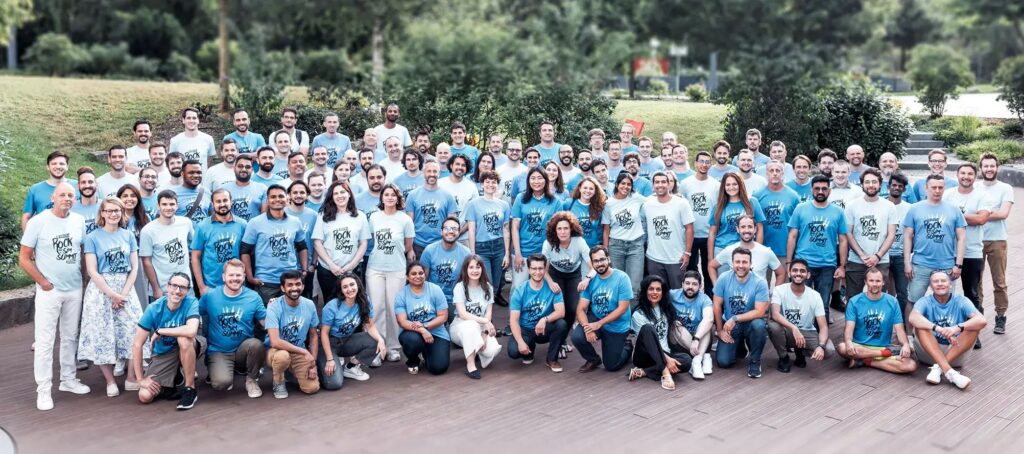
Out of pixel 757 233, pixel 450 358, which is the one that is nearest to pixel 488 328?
pixel 450 358

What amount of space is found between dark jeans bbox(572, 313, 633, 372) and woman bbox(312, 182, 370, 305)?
→ 2.19 m

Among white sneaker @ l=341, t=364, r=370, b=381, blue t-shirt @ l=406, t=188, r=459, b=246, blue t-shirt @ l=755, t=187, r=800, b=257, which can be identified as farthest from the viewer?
blue t-shirt @ l=406, t=188, r=459, b=246

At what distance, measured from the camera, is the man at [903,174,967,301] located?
8961 millimetres

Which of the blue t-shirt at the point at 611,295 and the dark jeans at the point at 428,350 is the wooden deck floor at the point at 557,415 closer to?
the dark jeans at the point at 428,350

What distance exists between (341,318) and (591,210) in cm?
285

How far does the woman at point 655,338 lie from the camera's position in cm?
812

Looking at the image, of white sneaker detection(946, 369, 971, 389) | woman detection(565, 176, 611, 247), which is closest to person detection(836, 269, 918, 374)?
white sneaker detection(946, 369, 971, 389)

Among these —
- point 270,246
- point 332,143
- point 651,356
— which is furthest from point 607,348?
point 332,143

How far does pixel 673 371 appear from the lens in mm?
8109

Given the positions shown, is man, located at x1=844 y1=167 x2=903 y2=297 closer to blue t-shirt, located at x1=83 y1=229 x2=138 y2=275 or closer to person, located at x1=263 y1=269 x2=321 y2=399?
person, located at x1=263 y1=269 x2=321 y2=399

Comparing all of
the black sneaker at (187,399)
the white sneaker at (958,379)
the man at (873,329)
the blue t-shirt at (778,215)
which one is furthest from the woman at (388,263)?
the white sneaker at (958,379)

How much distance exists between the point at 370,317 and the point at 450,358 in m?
0.92

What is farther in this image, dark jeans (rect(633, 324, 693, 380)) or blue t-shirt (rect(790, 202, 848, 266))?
blue t-shirt (rect(790, 202, 848, 266))

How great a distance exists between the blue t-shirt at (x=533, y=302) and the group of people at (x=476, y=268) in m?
0.02
